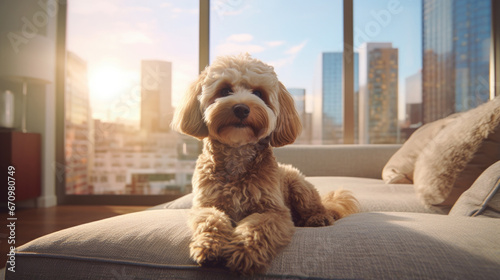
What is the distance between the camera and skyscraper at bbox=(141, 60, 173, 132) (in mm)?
4113

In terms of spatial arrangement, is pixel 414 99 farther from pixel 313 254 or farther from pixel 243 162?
pixel 313 254

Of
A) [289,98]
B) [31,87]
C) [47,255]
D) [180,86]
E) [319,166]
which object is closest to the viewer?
[47,255]

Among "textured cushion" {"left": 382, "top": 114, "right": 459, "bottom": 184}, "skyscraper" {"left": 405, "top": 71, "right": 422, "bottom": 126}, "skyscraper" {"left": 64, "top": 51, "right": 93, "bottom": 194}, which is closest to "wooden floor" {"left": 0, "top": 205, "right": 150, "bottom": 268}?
"skyscraper" {"left": 64, "top": 51, "right": 93, "bottom": 194}

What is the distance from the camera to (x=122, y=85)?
4070mm

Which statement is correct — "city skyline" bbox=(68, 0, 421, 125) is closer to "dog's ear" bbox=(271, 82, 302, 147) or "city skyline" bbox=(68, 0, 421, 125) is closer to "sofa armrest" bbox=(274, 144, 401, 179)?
"sofa armrest" bbox=(274, 144, 401, 179)

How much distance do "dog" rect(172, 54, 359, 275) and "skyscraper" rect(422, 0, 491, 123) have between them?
338cm

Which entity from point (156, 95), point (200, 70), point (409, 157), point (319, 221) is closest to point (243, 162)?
point (319, 221)

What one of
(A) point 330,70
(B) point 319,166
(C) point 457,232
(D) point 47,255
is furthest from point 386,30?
(D) point 47,255

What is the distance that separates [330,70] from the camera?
4.00m

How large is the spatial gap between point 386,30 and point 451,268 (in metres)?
3.86

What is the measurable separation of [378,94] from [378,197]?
8.57 feet

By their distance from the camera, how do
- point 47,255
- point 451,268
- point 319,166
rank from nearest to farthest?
point 451,268
point 47,255
point 319,166

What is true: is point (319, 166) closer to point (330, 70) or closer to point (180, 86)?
point (330, 70)

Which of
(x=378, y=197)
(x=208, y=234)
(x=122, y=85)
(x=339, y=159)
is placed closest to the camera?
(x=208, y=234)
